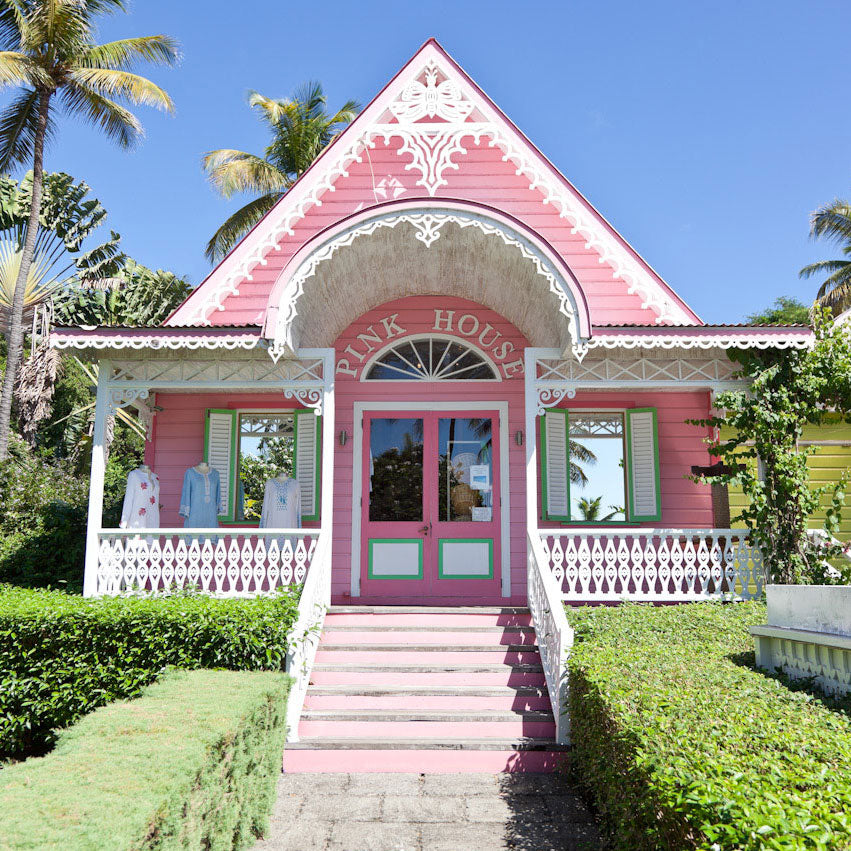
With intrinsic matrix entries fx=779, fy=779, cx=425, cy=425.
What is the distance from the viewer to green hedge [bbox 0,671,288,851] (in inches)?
114

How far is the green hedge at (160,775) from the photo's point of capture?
9.50 ft

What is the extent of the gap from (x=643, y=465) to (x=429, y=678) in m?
4.33

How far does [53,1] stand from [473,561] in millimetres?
15867

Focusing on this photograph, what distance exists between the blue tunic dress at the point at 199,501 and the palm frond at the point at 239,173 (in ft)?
45.3

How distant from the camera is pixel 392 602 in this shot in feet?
32.0

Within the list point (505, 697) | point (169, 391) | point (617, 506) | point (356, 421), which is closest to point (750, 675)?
point (505, 697)

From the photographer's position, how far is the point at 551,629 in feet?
22.8

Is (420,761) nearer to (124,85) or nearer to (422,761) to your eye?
(422,761)

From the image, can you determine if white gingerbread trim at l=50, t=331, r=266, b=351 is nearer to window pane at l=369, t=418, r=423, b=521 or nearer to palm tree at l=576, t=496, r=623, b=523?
window pane at l=369, t=418, r=423, b=521

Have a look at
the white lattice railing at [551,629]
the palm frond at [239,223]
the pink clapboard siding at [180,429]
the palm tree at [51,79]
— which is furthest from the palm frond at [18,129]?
the white lattice railing at [551,629]

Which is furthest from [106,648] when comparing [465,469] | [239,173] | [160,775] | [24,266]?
[239,173]

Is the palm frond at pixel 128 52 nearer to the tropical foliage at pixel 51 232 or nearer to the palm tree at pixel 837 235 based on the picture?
the tropical foliage at pixel 51 232

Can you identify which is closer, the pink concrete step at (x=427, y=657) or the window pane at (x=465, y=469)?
the pink concrete step at (x=427, y=657)

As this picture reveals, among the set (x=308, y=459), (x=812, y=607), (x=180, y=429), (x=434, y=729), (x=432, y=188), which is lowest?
(x=434, y=729)
